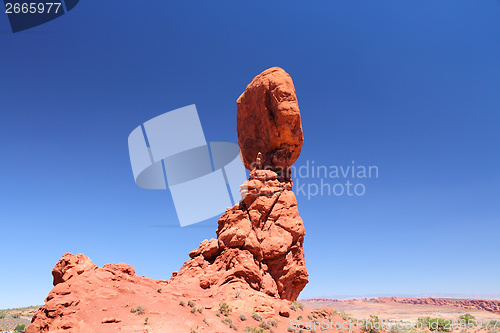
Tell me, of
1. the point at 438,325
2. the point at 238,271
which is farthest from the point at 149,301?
the point at 438,325

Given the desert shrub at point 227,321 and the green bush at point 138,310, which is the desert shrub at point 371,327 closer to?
the desert shrub at point 227,321

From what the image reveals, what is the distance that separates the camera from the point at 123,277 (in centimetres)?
1894

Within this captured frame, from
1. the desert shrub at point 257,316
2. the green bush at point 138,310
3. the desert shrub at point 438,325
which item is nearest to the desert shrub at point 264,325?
the desert shrub at point 257,316

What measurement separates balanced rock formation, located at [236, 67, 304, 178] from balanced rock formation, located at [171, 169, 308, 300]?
2760mm

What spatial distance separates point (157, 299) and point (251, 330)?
217 inches

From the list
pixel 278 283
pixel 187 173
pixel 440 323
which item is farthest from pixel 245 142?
pixel 440 323

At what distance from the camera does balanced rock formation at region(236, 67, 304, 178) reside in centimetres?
2839

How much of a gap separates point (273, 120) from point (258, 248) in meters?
12.1

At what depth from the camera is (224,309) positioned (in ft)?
60.0

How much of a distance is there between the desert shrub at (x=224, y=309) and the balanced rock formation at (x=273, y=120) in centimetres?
1353

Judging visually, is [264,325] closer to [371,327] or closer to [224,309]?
[224,309]

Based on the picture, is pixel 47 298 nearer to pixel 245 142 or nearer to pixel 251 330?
pixel 251 330

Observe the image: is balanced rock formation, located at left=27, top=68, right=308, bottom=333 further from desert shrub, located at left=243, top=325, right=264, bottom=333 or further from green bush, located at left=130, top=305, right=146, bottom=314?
desert shrub, located at left=243, top=325, right=264, bottom=333

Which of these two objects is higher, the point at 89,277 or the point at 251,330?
the point at 89,277
